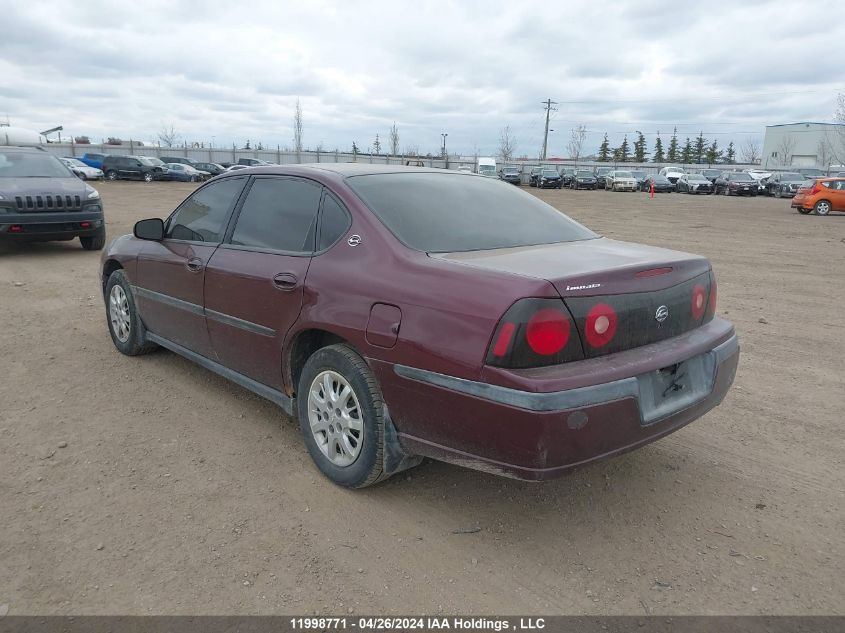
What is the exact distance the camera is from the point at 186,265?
4.19 m

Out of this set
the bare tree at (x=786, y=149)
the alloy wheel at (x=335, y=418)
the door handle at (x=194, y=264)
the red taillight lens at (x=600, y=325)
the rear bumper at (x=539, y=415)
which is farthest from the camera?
the bare tree at (x=786, y=149)

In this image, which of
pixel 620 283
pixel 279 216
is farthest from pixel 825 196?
pixel 279 216

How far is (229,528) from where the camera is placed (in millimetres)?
2914

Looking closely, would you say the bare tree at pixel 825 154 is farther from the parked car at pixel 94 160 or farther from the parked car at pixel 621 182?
the parked car at pixel 94 160

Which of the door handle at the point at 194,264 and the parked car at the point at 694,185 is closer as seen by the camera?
the door handle at the point at 194,264

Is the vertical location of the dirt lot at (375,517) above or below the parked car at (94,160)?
below

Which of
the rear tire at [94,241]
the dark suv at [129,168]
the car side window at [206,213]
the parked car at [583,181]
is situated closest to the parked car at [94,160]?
the dark suv at [129,168]

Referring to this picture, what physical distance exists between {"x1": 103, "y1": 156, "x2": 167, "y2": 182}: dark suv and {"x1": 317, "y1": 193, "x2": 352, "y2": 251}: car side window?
43.5 m

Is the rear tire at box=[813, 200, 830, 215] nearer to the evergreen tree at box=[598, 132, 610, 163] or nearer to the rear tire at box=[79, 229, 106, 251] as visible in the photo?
the rear tire at box=[79, 229, 106, 251]

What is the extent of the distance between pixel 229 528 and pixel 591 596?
1.58 m

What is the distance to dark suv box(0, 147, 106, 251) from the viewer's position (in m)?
9.24

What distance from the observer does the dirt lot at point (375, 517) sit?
250 cm

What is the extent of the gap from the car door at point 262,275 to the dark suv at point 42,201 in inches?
276

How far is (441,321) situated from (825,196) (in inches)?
1008
